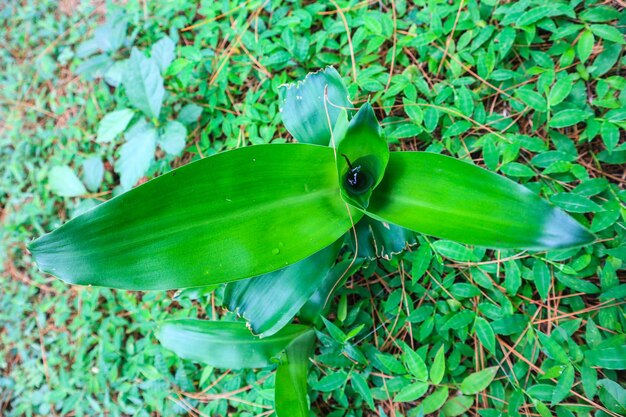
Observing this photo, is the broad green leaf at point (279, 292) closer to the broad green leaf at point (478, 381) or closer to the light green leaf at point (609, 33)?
the broad green leaf at point (478, 381)

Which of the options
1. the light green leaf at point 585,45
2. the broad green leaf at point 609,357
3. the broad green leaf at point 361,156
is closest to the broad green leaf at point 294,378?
the broad green leaf at point 361,156

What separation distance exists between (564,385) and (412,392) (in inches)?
9.9

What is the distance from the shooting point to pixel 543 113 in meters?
0.84

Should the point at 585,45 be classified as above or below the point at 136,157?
above

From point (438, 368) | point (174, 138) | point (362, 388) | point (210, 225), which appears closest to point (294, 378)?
point (362, 388)

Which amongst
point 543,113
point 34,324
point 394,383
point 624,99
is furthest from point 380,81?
point 34,324

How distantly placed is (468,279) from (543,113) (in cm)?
35

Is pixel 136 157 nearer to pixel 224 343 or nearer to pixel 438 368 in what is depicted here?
pixel 224 343

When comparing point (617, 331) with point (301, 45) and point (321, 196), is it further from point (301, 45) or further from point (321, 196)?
point (301, 45)

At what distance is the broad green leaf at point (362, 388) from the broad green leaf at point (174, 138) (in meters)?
0.66

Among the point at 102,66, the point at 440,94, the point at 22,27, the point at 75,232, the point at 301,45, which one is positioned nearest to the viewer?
the point at 75,232

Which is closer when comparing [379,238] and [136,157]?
[379,238]

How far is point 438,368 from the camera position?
79 cm

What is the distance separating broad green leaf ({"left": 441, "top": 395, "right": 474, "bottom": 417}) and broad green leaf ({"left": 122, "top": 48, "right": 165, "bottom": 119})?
0.93 metres
